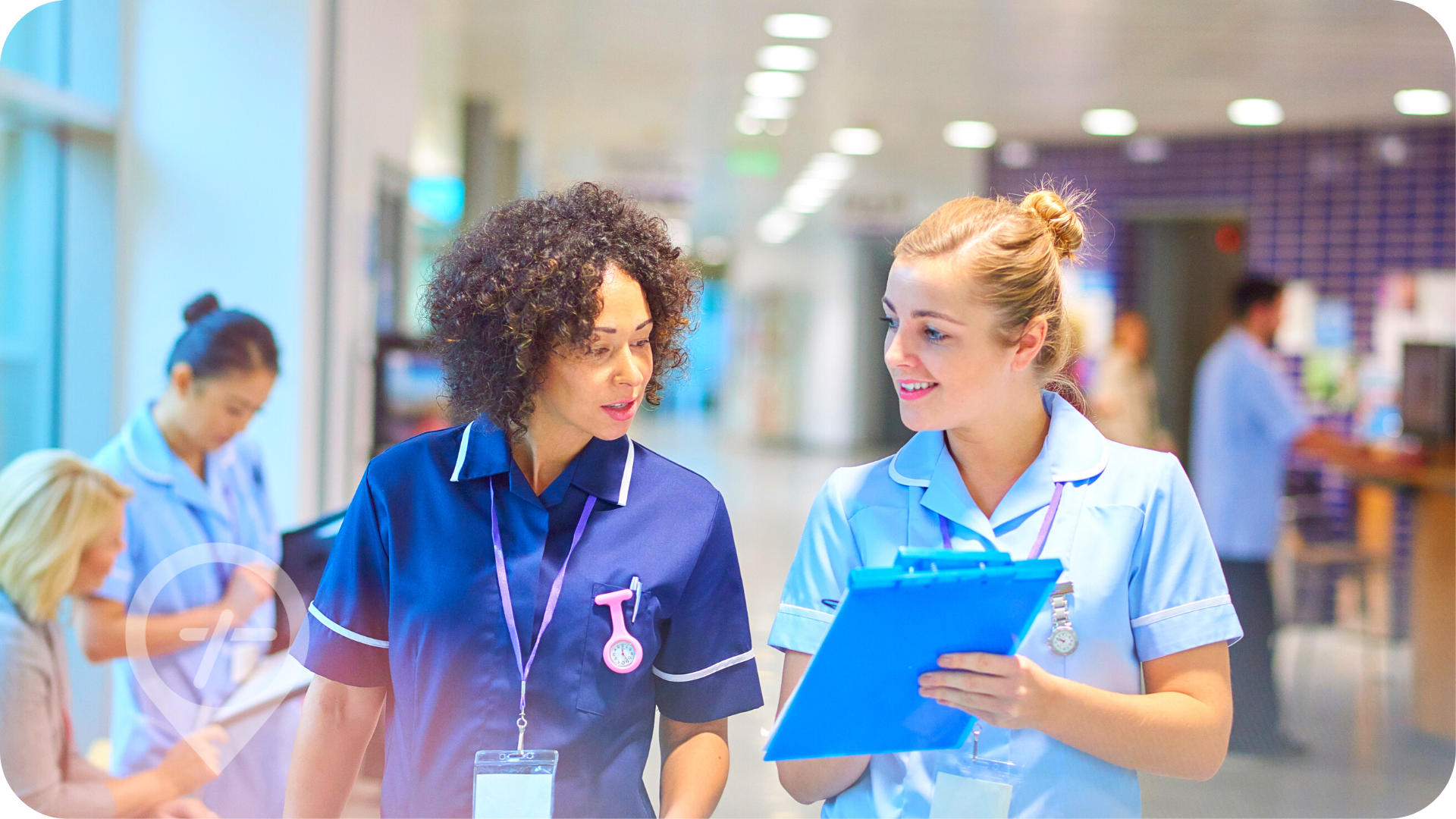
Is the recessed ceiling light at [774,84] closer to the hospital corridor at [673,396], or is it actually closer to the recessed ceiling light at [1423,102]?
the hospital corridor at [673,396]

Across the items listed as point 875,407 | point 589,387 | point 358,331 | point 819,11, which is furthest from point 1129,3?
point 875,407

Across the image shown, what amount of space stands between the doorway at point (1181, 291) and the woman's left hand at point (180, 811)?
840 centimetres

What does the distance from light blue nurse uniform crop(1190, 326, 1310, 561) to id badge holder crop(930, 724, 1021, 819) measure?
150 inches

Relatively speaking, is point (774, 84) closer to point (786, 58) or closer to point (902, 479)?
point (786, 58)

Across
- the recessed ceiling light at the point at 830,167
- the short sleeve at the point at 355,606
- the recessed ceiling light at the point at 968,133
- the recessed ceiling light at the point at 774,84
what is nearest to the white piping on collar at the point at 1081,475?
the short sleeve at the point at 355,606

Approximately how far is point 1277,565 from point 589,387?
7.30m

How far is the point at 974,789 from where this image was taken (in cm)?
142

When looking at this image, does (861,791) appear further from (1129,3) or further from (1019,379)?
(1129,3)

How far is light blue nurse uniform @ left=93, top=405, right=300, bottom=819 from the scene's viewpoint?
2.56 metres

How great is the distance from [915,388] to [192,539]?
2.03 metres

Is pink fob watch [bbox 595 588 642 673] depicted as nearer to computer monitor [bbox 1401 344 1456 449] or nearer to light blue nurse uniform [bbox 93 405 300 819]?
light blue nurse uniform [bbox 93 405 300 819]

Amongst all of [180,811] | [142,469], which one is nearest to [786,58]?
[142,469]

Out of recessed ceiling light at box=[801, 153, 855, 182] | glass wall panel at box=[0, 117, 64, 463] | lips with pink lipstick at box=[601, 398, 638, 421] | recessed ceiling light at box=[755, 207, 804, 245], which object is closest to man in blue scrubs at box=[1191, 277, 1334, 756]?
lips with pink lipstick at box=[601, 398, 638, 421]

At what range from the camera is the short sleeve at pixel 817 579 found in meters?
1.51
